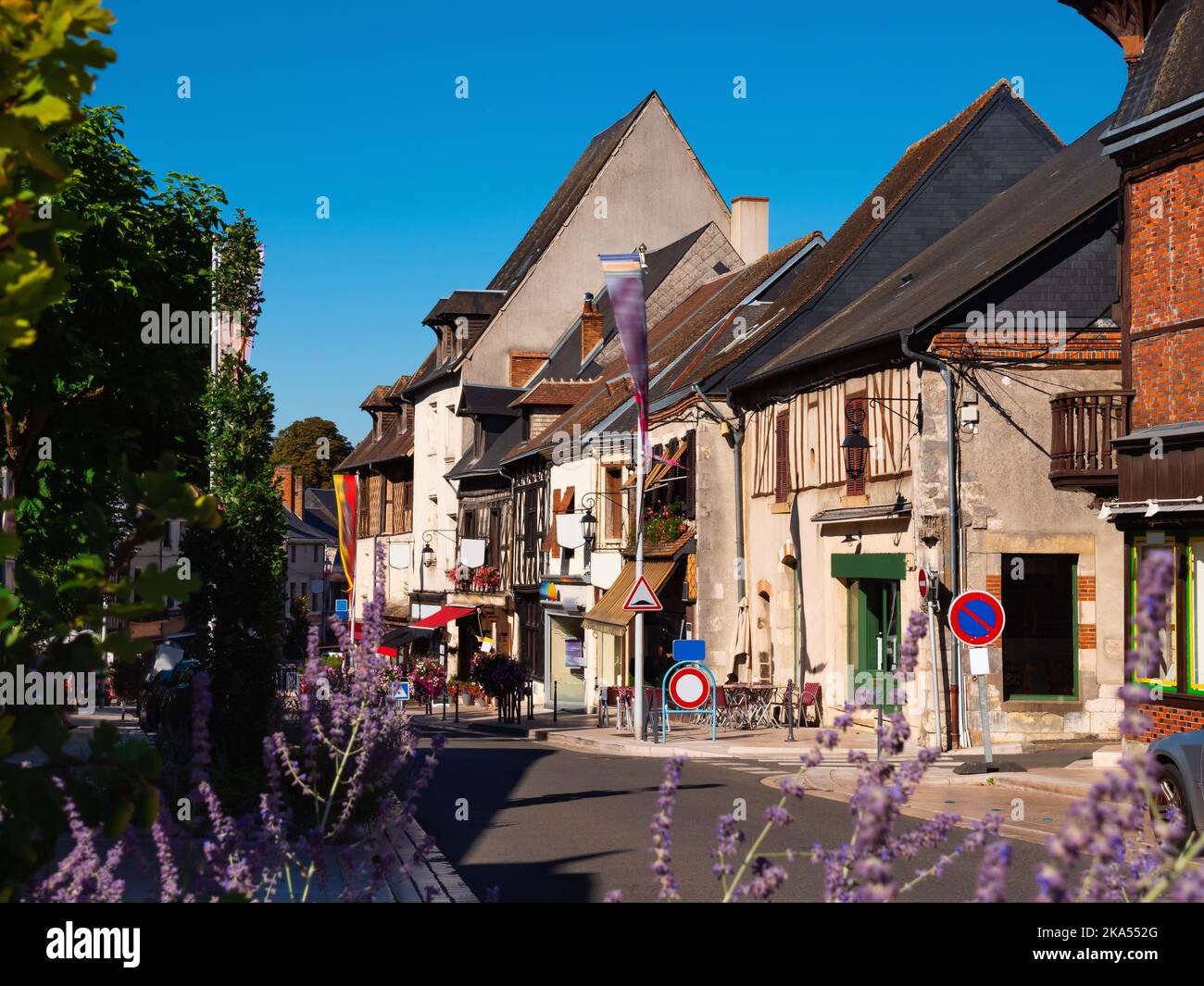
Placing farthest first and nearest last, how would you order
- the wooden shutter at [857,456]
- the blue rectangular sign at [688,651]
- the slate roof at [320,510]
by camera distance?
the slate roof at [320,510] → the wooden shutter at [857,456] → the blue rectangular sign at [688,651]

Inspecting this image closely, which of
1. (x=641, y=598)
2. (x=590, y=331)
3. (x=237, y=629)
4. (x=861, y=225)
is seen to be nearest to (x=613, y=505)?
(x=861, y=225)

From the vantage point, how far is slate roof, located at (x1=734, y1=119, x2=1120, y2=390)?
68.7 feet

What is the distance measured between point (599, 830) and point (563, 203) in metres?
38.5

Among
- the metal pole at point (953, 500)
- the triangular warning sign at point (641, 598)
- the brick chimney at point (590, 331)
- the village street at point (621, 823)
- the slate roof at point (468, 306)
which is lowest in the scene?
the village street at point (621, 823)

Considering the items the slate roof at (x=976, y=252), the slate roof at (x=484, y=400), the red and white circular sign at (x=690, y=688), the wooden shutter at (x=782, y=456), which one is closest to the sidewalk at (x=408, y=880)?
the red and white circular sign at (x=690, y=688)

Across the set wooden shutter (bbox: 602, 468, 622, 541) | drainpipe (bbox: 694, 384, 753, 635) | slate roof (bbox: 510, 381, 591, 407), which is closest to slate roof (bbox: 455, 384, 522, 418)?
slate roof (bbox: 510, 381, 591, 407)

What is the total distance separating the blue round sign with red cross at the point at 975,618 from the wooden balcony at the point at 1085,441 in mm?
2913

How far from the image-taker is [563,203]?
4906 centimetres

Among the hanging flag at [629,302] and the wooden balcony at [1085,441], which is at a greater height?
the hanging flag at [629,302]

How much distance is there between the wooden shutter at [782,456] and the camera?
88.1 feet

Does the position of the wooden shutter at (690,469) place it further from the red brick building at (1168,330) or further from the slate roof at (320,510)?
the slate roof at (320,510)

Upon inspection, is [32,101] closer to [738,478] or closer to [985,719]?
[985,719]

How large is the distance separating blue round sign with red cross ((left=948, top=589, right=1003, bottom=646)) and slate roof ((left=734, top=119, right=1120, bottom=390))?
5.41 meters
